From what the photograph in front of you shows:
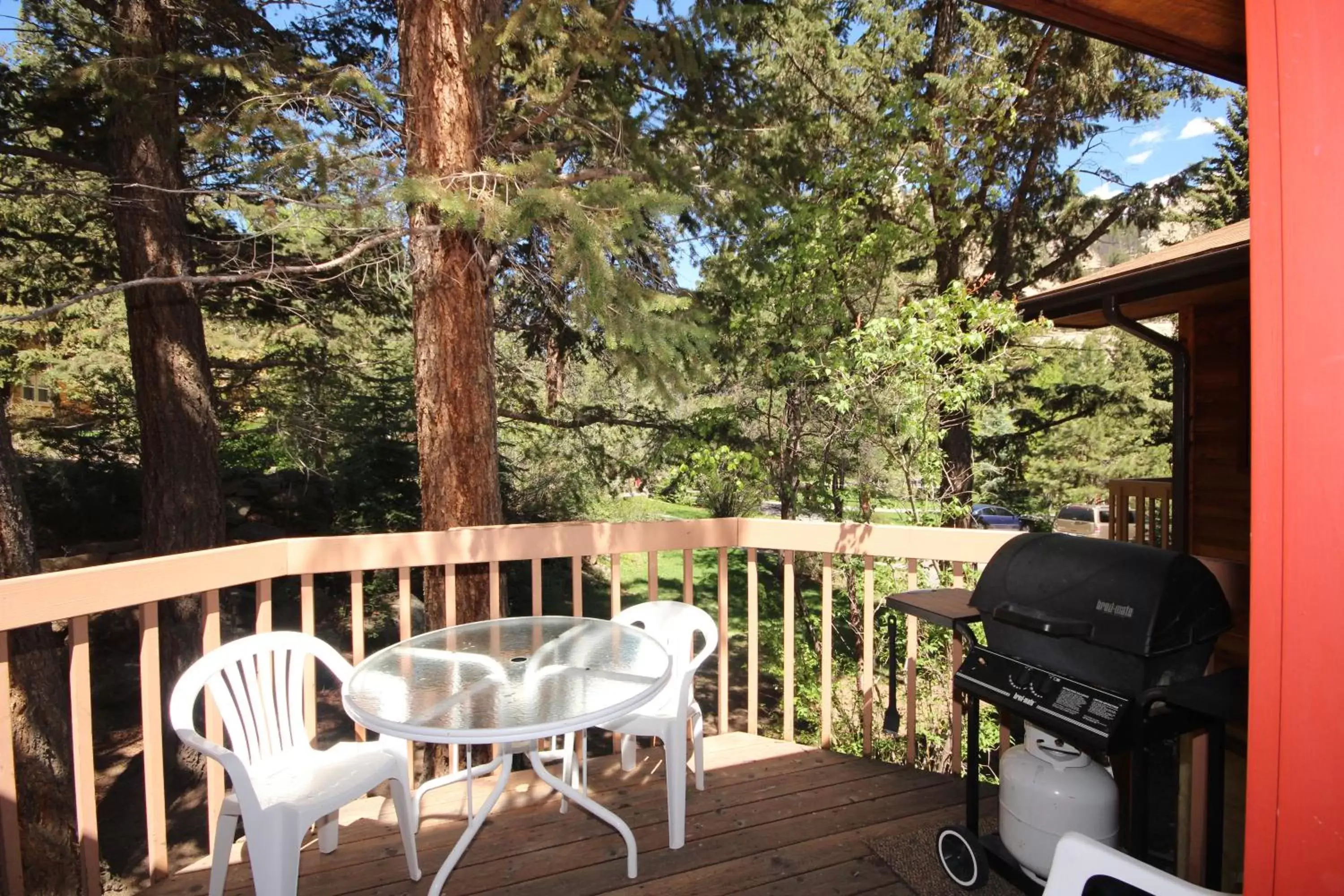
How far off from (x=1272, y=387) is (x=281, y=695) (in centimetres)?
235

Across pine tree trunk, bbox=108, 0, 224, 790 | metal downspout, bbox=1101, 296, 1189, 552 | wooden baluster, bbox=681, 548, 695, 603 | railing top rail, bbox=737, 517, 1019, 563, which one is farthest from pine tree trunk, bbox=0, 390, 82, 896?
metal downspout, bbox=1101, 296, 1189, 552

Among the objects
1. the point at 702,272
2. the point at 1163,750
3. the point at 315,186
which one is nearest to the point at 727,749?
the point at 1163,750

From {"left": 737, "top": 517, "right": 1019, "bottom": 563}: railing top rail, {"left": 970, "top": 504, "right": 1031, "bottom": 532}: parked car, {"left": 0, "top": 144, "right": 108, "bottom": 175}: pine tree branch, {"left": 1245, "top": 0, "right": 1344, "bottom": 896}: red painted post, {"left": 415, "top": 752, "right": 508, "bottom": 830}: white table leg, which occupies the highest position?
{"left": 0, "top": 144, "right": 108, "bottom": 175}: pine tree branch

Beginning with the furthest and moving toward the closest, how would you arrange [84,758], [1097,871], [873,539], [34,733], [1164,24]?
[34,733] → [873,539] → [84,758] → [1164,24] → [1097,871]

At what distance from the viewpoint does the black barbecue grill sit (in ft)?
4.75

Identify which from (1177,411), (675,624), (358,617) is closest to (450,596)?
(358,617)

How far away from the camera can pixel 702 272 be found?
259 inches

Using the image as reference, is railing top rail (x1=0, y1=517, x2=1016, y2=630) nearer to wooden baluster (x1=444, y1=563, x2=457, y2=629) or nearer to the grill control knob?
wooden baluster (x1=444, y1=563, x2=457, y2=629)

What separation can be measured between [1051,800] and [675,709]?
1.05m

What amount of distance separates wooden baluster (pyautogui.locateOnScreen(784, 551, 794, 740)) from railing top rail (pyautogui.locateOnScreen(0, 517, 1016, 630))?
5.1 inches

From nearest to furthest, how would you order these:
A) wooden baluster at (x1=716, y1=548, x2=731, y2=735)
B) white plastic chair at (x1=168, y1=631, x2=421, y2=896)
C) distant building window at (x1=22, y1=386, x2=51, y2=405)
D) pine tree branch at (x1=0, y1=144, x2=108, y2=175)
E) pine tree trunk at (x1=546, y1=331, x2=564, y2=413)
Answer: white plastic chair at (x1=168, y1=631, x2=421, y2=896)
wooden baluster at (x1=716, y1=548, x2=731, y2=735)
pine tree branch at (x1=0, y1=144, x2=108, y2=175)
pine tree trunk at (x1=546, y1=331, x2=564, y2=413)
distant building window at (x1=22, y1=386, x2=51, y2=405)

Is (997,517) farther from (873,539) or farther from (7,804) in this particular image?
(7,804)

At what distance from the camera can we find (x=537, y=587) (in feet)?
8.63

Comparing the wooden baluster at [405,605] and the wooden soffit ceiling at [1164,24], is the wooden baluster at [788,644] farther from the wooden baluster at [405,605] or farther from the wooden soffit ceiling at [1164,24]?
the wooden soffit ceiling at [1164,24]
